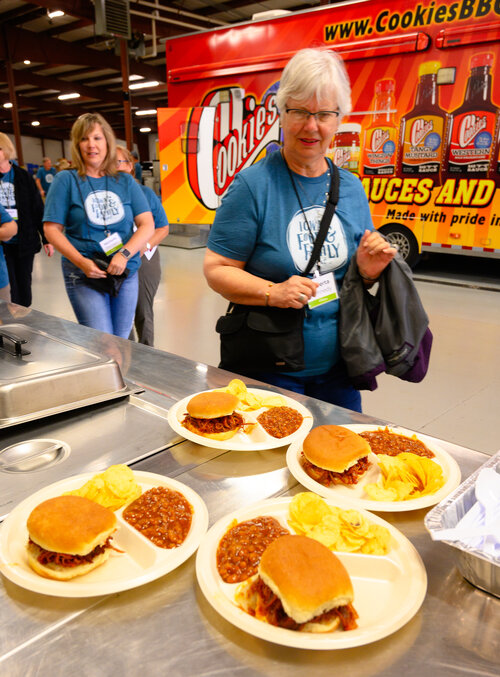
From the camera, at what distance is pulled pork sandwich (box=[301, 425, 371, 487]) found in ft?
3.21

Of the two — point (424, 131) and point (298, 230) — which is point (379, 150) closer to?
point (424, 131)

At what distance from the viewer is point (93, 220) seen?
2.72 m

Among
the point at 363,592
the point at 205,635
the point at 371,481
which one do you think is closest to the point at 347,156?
the point at 371,481

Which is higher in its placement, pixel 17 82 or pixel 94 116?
pixel 17 82

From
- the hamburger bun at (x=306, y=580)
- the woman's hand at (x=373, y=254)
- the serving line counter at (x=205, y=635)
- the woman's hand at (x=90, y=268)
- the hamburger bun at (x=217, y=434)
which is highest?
the woman's hand at (x=373, y=254)

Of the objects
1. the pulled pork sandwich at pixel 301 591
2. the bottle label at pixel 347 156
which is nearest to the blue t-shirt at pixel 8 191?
the bottle label at pixel 347 156

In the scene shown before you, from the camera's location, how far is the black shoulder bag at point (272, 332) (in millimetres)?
1589

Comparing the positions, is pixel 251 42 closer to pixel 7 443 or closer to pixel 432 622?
pixel 7 443

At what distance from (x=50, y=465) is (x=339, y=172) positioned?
127cm

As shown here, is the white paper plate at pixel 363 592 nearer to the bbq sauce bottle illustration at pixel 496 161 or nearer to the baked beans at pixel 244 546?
the baked beans at pixel 244 546

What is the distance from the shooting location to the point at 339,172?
170 cm

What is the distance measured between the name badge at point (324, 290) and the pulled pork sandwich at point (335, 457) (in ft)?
2.07

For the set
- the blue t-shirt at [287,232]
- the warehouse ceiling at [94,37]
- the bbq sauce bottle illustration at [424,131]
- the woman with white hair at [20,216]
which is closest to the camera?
the blue t-shirt at [287,232]

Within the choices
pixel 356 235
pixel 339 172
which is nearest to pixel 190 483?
pixel 356 235
